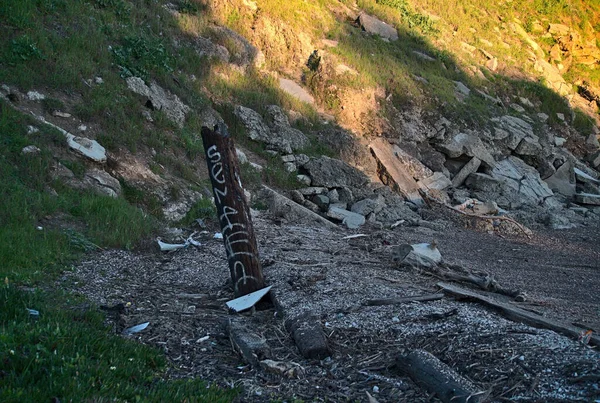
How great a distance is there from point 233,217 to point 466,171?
38.1 feet

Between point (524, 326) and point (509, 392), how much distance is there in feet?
3.87

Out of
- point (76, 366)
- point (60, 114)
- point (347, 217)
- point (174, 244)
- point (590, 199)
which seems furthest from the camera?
point (590, 199)

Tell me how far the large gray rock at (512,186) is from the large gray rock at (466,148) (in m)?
0.47

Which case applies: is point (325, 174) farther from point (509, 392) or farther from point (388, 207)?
point (509, 392)

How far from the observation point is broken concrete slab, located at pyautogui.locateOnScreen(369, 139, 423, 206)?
A: 13617mm

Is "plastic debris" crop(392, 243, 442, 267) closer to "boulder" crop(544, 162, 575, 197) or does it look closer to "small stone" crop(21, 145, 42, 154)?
"small stone" crop(21, 145, 42, 154)

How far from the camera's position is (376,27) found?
63.9 ft

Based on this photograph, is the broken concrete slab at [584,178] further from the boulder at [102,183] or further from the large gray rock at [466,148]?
the boulder at [102,183]

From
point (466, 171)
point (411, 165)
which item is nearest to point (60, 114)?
point (411, 165)

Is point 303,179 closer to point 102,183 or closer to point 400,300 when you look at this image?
point 102,183

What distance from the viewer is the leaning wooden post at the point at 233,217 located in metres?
5.68

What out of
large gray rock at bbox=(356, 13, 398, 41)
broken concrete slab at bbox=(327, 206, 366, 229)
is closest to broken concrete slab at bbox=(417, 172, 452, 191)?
broken concrete slab at bbox=(327, 206, 366, 229)

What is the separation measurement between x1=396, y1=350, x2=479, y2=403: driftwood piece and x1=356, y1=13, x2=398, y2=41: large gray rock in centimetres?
1669

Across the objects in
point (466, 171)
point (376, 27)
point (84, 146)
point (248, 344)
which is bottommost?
point (466, 171)
